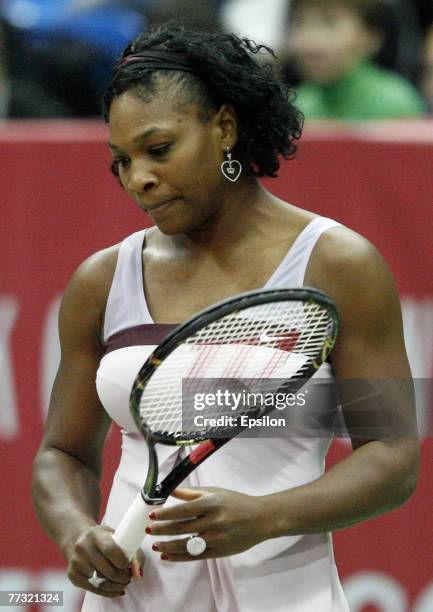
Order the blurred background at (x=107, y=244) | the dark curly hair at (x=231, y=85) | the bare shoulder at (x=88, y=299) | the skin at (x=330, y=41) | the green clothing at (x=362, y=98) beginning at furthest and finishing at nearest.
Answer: the skin at (x=330, y=41) < the green clothing at (x=362, y=98) < the blurred background at (x=107, y=244) < the bare shoulder at (x=88, y=299) < the dark curly hair at (x=231, y=85)

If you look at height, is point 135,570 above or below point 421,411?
above

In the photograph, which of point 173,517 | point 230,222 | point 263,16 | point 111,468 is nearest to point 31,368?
point 111,468

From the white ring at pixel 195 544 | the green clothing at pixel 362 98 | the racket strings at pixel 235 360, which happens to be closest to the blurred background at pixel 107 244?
the green clothing at pixel 362 98

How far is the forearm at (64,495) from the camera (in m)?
1.94

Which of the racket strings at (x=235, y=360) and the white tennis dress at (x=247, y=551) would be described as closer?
the racket strings at (x=235, y=360)

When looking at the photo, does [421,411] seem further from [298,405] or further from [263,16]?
[263,16]

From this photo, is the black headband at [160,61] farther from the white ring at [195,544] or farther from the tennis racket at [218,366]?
the white ring at [195,544]

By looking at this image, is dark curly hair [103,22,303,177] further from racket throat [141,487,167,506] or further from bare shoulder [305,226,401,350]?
racket throat [141,487,167,506]

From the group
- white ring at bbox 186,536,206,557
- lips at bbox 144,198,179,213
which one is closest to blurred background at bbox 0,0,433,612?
lips at bbox 144,198,179,213

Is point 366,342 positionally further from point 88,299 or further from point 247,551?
point 88,299

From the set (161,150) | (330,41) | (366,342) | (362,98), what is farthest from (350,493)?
(330,41)

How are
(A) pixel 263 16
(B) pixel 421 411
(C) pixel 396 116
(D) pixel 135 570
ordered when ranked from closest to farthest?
(D) pixel 135 570, (B) pixel 421 411, (C) pixel 396 116, (A) pixel 263 16

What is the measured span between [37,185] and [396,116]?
1.40m

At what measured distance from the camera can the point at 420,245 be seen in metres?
3.13
